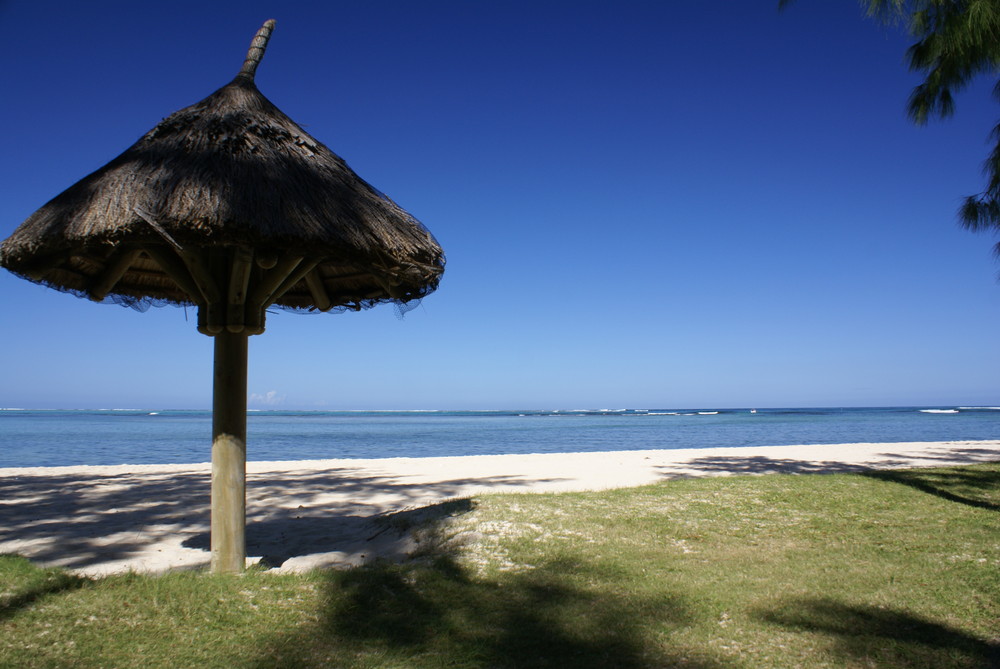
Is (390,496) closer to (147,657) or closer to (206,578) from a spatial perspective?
(206,578)

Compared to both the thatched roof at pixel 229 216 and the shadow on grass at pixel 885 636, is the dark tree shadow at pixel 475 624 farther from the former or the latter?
the thatched roof at pixel 229 216

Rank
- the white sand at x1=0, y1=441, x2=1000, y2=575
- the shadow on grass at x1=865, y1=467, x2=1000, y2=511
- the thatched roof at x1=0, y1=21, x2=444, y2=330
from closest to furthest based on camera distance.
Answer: the thatched roof at x1=0, y1=21, x2=444, y2=330
the white sand at x1=0, y1=441, x2=1000, y2=575
the shadow on grass at x1=865, y1=467, x2=1000, y2=511

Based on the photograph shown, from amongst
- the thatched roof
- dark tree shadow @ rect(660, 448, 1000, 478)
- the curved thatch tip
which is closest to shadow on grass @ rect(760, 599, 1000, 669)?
the thatched roof

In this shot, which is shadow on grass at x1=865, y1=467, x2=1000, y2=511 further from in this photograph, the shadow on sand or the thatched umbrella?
the thatched umbrella

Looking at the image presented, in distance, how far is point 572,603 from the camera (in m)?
3.76

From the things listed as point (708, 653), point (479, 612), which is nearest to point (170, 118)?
point (479, 612)

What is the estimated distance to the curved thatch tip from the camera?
4910 mm

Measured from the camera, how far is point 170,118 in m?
4.54

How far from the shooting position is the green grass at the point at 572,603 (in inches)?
119

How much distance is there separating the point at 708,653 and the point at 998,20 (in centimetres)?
750

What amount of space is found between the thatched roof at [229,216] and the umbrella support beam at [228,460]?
0.88 feet

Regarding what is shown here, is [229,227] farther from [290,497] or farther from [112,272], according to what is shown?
[290,497]

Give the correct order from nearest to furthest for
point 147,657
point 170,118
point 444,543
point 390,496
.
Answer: point 147,657, point 170,118, point 444,543, point 390,496

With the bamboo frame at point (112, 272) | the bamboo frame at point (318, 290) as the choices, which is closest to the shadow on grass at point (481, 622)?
the bamboo frame at point (318, 290)
